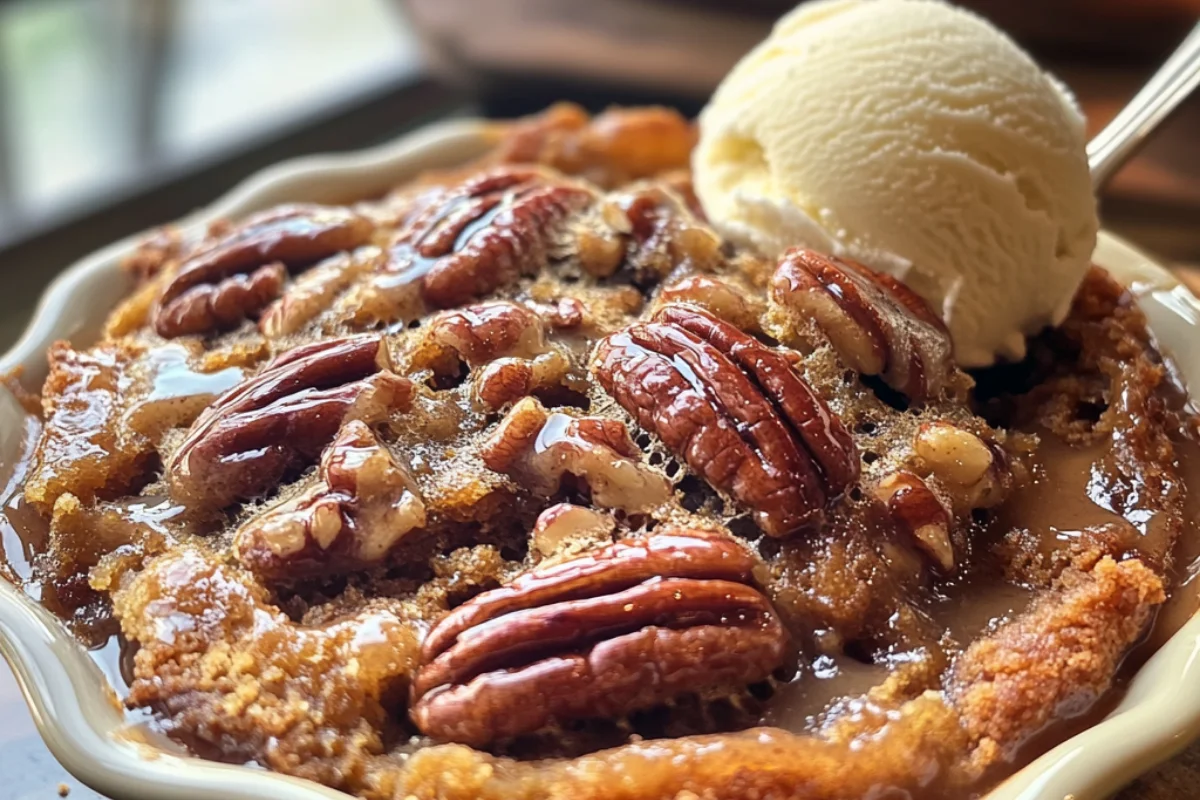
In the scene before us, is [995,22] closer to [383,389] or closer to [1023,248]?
[1023,248]

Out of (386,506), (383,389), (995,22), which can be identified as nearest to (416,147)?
(383,389)

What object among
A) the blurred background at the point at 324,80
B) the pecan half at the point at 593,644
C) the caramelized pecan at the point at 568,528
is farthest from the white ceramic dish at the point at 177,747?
the blurred background at the point at 324,80

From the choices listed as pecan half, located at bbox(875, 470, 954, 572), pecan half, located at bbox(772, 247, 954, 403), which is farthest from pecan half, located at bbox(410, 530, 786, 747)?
pecan half, located at bbox(772, 247, 954, 403)

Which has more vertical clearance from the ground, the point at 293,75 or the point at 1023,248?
the point at 1023,248

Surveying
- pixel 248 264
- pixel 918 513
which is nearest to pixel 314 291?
pixel 248 264

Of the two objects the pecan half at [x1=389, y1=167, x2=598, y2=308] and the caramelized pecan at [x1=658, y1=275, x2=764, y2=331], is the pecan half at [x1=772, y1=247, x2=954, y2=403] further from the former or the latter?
the pecan half at [x1=389, y1=167, x2=598, y2=308]

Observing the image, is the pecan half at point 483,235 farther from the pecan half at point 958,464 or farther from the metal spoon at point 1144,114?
the metal spoon at point 1144,114
